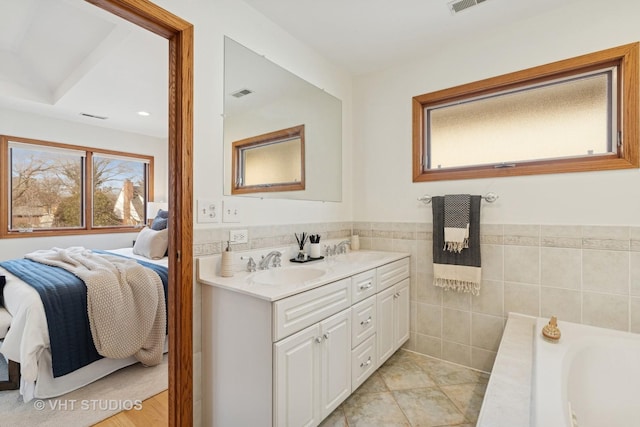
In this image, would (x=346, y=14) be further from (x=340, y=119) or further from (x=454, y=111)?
(x=454, y=111)

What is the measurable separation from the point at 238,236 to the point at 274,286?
1.54 feet

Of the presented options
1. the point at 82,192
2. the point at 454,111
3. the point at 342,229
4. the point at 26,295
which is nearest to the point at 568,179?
the point at 454,111

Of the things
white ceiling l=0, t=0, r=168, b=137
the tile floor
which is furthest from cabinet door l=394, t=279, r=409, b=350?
white ceiling l=0, t=0, r=168, b=137

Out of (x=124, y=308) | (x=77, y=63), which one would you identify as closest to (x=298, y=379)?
(x=124, y=308)

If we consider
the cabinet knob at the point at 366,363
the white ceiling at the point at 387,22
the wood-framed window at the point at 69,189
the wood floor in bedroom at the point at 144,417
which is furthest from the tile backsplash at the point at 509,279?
the wood-framed window at the point at 69,189

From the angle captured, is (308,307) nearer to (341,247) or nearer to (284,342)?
(284,342)

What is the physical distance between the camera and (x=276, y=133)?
209 cm

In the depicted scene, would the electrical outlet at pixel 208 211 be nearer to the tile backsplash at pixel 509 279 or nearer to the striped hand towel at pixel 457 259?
the tile backsplash at pixel 509 279

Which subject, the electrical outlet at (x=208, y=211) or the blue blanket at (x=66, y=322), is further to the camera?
the blue blanket at (x=66, y=322)

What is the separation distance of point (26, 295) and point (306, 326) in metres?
1.95

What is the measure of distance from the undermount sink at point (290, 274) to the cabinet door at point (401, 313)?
752 millimetres

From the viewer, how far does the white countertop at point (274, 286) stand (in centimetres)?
133

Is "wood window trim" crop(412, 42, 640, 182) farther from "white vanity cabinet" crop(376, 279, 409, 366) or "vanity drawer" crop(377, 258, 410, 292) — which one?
"white vanity cabinet" crop(376, 279, 409, 366)

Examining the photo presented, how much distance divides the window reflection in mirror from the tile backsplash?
30 centimetres
